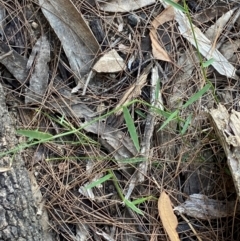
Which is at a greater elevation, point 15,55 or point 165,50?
point 15,55

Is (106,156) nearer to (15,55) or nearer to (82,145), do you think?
(82,145)

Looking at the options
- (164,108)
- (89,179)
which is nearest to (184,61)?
(164,108)

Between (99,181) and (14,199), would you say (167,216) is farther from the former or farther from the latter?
(14,199)

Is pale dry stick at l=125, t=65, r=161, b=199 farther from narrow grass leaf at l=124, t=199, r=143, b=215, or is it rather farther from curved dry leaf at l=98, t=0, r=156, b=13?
curved dry leaf at l=98, t=0, r=156, b=13

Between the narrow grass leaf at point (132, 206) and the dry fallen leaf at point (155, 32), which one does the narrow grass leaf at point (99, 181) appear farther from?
the dry fallen leaf at point (155, 32)

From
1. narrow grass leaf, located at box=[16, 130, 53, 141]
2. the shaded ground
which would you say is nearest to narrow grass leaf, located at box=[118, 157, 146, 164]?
the shaded ground

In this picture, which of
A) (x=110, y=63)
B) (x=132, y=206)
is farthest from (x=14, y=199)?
(x=110, y=63)
